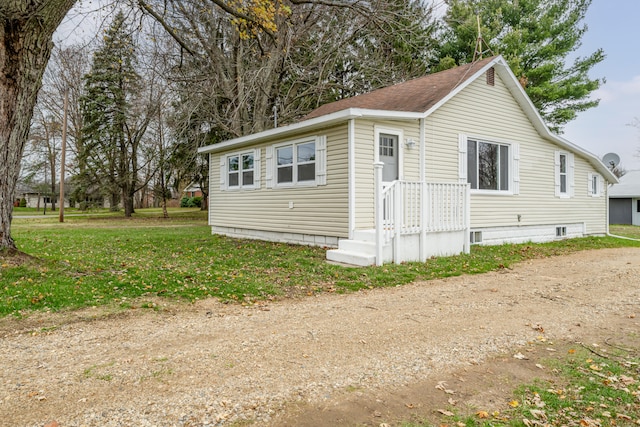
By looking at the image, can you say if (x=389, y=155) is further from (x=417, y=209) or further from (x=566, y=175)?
(x=566, y=175)

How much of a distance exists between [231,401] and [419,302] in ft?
9.81

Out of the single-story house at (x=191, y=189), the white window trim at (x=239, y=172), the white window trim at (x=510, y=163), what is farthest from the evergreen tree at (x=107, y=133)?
the white window trim at (x=510, y=163)

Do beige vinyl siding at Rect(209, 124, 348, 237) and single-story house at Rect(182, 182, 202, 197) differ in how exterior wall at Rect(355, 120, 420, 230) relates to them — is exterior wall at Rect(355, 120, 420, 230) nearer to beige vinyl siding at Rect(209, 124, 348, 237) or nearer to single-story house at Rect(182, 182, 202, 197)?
beige vinyl siding at Rect(209, 124, 348, 237)

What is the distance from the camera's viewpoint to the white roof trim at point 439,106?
846 centimetres

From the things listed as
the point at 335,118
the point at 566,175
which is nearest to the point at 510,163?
the point at 566,175

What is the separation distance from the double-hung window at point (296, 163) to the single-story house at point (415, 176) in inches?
1.1

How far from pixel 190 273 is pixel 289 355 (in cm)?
351

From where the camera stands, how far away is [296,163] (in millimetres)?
10070

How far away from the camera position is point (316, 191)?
9.46 metres

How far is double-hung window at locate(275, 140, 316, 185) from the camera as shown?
31.7 feet

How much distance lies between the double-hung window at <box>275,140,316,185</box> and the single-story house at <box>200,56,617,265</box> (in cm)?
3

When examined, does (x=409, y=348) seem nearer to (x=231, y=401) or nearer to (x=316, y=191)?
(x=231, y=401)

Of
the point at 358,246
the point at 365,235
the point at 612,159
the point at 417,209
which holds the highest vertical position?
the point at 612,159

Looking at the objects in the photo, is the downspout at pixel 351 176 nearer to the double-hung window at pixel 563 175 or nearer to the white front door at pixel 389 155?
the white front door at pixel 389 155
